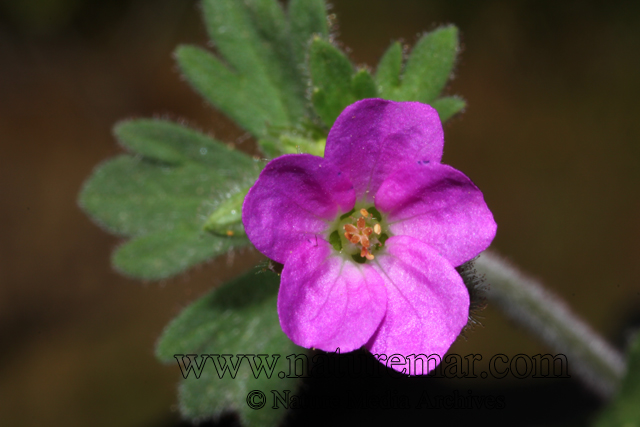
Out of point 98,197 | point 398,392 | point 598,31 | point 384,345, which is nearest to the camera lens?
point 384,345

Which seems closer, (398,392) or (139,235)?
(139,235)

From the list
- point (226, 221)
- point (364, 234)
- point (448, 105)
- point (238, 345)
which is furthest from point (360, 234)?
point (238, 345)

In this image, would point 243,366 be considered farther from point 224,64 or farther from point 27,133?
point 27,133

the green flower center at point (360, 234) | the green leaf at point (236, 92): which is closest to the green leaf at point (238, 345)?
the green flower center at point (360, 234)

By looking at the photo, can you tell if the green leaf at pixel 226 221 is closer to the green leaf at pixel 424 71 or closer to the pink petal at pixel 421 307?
the pink petal at pixel 421 307

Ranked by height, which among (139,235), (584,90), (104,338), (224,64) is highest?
(584,90)

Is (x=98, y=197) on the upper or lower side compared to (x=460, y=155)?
lower

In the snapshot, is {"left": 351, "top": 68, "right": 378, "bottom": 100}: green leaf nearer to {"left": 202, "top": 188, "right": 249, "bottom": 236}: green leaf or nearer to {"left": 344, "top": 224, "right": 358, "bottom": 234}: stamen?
{"left": 344, "top": 224, "right": 358, "bottom": 234}: stamen

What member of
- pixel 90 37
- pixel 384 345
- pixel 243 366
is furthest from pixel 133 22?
pixel 384 345
